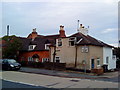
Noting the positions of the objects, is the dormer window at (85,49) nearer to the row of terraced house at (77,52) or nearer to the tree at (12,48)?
the row of terraced house at (77,52)

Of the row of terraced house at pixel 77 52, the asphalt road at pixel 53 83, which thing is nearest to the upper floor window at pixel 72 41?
the row of terraced house at pixel 77 52

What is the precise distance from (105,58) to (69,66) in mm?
6732

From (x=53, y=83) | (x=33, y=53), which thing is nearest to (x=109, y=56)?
(x=33, y=53)

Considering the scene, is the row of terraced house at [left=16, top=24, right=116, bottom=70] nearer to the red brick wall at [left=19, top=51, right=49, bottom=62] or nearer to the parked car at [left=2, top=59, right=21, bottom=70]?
the red brick wall at [left=19, top=51, right=49, bottom=62]

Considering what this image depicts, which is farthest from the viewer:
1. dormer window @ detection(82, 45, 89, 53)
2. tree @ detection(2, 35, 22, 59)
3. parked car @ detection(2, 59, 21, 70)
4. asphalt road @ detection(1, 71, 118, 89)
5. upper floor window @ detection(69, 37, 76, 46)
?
tree @ detection(2, 35, 22, 59)

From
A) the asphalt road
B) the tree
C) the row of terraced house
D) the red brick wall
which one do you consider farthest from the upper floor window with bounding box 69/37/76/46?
the asphalt road

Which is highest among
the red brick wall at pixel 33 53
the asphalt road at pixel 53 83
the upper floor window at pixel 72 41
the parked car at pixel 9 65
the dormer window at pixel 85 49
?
the upper floor window at pixel 72 41

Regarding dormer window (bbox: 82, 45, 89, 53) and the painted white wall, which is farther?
the painted white wall

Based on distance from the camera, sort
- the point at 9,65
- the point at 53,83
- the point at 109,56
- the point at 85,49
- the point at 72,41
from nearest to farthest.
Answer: the point at 53,83, the point at 9,65, the point at 85,49, the point at 72,41, the point at 109,56

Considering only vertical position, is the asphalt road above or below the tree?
below

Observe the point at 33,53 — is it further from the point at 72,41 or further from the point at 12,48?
the point at 72,41

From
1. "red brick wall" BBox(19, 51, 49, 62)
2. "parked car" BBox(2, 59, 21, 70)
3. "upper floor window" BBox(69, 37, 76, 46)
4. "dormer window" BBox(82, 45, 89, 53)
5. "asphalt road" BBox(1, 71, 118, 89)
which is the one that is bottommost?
"asphalt road" BBox(1, 71, 118, 89)

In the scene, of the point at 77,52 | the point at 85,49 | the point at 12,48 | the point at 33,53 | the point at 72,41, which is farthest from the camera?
the point at 33,53

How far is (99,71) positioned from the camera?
80.2 feet
